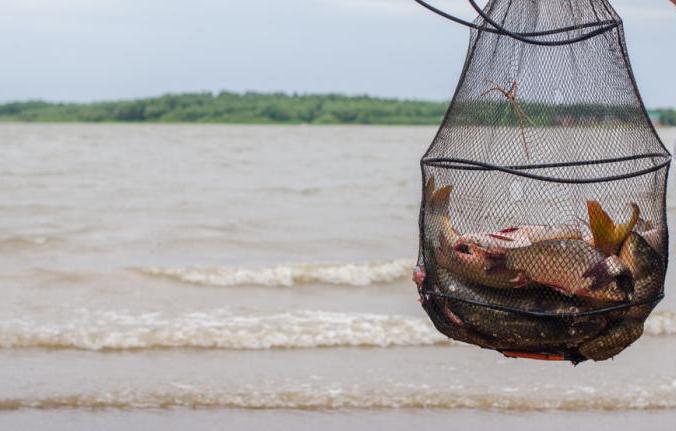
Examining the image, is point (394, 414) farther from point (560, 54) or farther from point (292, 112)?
point (292, 112)

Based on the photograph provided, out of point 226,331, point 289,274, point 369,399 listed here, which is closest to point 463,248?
point 369,399

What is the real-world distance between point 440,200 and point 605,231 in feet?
2.06

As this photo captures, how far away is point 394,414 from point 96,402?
205 centimetres

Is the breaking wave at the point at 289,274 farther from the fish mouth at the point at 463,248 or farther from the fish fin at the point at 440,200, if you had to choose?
the fish mouth at the point at 463,248

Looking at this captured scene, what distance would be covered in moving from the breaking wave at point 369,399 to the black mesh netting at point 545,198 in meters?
3.06

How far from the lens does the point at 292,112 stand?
7238 cm

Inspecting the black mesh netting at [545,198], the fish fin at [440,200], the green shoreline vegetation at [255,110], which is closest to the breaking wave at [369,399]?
the black mesh netting at [545,198]

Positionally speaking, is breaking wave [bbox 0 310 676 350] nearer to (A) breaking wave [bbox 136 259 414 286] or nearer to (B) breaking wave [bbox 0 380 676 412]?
(B) breaking wave [bbox 0 380 676 412]

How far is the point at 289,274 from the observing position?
476 inches

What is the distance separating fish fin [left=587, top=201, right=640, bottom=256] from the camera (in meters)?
3.64

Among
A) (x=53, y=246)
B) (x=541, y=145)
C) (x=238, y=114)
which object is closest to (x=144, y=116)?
(x=238, y=114)

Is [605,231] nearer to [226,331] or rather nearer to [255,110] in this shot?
[226,331]

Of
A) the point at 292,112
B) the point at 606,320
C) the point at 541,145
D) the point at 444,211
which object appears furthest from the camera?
the point at 292,112

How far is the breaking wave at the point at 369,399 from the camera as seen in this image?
7180 millimetres
